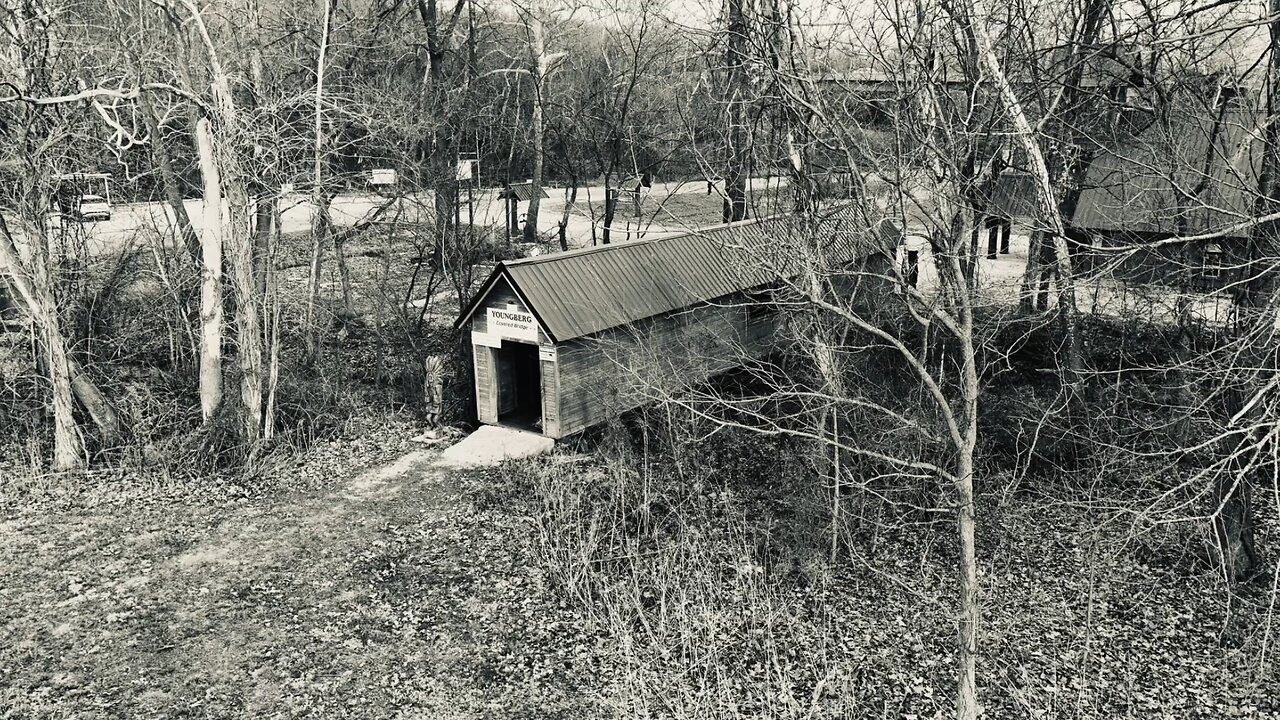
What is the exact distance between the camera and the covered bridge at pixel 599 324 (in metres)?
13.0

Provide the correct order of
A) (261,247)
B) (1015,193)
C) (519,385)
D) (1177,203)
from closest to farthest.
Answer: (1177,203) < (519,385) < (261,247) < (1015,193)

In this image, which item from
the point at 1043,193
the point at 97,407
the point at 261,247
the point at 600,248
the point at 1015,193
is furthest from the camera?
the point at 1015,193

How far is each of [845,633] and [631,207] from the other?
2922 cm

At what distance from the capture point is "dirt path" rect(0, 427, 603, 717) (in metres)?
8.37

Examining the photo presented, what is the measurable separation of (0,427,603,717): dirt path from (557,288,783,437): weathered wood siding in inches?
73.4

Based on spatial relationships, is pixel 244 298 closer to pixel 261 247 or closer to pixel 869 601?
pixel 261 247

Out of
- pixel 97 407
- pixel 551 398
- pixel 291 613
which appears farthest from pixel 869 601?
pixel 97 407

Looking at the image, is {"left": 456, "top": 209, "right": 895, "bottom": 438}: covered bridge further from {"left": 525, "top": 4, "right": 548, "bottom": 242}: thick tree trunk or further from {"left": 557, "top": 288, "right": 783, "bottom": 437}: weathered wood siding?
{"left": 525, "top": 4, "right": 548, "bottom": 242}: thick tree trunk

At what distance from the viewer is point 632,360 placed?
1314 cm

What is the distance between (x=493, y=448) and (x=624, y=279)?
3040 millimetres

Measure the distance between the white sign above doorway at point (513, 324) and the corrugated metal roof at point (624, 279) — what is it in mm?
244

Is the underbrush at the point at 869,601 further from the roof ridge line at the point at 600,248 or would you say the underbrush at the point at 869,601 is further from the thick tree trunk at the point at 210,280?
the thick tree trunk at the point at 210,280

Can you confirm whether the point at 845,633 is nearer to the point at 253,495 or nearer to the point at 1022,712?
the point at 1022,712

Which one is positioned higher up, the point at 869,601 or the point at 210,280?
the point at 210,280
